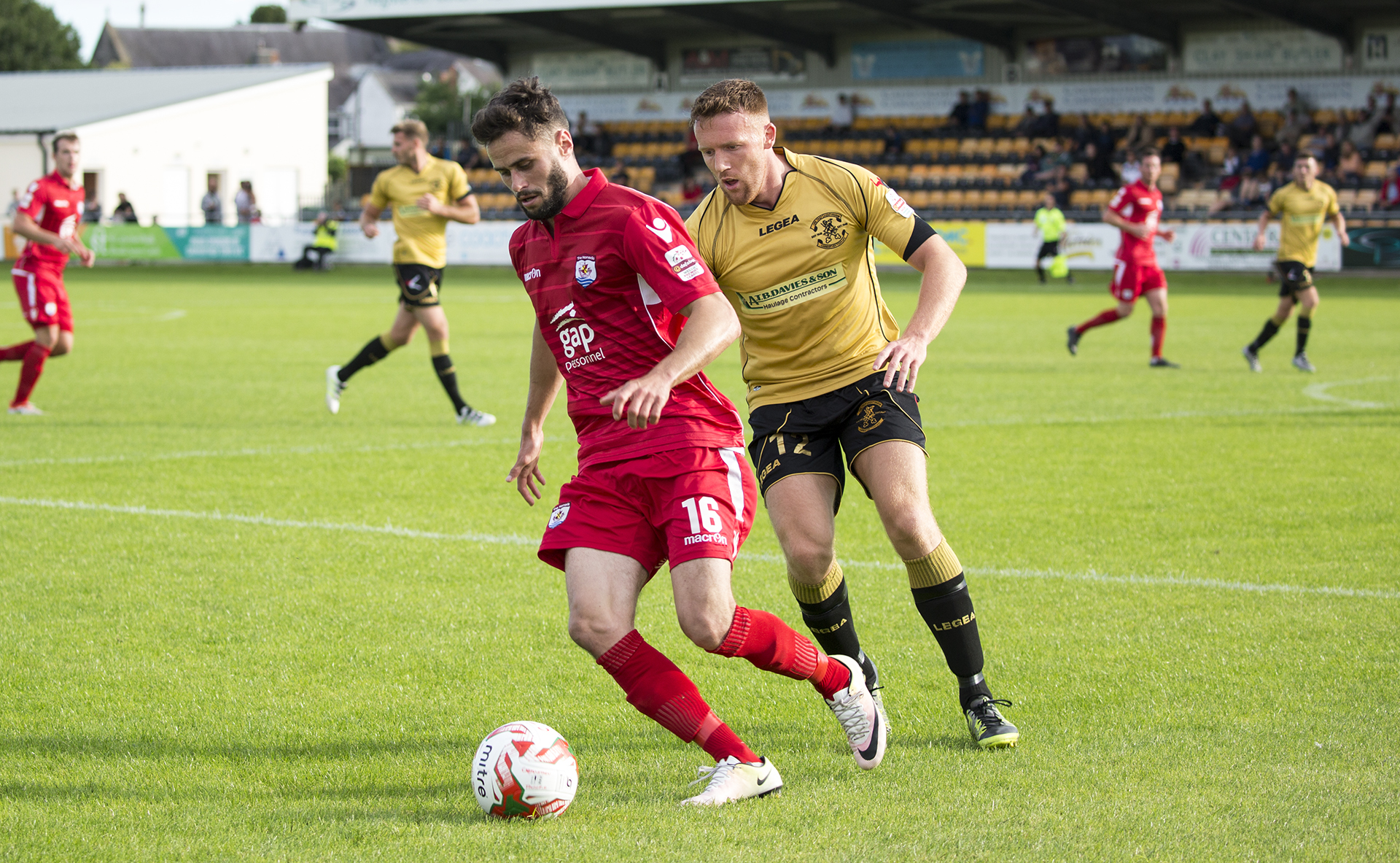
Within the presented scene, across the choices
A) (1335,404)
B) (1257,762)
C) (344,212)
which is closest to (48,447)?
Answer: (1257,762)

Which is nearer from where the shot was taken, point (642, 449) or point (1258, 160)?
point (642, 449)

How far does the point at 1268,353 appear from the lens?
629 inches

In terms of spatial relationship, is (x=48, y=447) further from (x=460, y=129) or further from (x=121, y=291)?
(x=460, y=129)

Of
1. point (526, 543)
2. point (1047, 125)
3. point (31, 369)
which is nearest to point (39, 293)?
point (31, 369)

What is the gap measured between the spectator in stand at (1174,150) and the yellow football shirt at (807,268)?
3183 centimetres

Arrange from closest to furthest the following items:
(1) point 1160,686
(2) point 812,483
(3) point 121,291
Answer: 1. (2) point 812,483
2. (1) point 1160,686
3. (3) point 121,291

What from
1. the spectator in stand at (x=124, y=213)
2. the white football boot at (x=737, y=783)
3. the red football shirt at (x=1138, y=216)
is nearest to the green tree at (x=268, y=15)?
the spectator in stand at (x=124, y=213)

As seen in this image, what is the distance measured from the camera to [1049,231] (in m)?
29.8

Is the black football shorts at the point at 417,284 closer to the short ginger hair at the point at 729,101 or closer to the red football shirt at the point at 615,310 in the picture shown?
the short ginger hair at the point at 729,101

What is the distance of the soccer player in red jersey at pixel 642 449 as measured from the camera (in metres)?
3.62

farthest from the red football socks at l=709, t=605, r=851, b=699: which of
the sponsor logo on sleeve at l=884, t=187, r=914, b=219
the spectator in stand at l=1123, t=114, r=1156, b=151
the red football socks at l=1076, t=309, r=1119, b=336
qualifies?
the spectator in stand at l=1123, t=114, r=1156, b=151

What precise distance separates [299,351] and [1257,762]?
14280 millimetres

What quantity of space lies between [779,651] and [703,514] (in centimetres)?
44

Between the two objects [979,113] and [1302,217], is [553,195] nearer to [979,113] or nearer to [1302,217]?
[1302,217]
